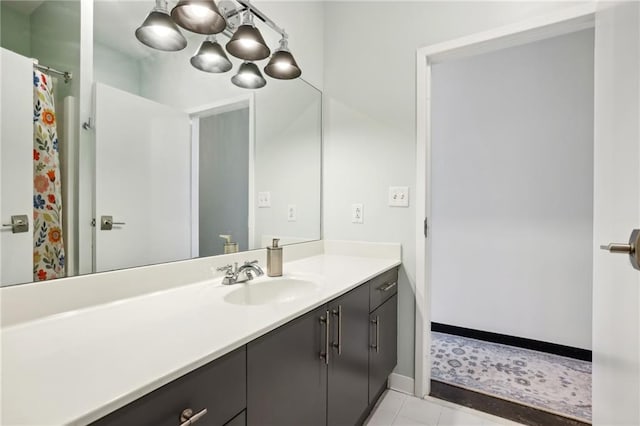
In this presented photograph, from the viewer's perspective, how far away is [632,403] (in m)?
0.70

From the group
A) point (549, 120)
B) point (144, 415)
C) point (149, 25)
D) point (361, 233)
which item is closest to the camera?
point (144, 415)

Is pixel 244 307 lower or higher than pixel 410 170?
lower

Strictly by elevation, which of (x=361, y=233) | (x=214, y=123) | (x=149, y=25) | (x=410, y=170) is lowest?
(x=361, y=233)

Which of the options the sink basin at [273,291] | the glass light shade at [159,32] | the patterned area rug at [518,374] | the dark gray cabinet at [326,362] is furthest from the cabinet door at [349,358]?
the glass light shade at [159,32]

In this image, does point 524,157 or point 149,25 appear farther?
point 524,157

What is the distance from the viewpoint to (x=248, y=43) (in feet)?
4.53

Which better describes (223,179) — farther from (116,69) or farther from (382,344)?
(382,344)

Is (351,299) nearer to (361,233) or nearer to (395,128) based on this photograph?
(361,233)

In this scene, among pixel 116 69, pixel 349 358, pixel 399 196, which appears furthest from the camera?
pixel 399 196

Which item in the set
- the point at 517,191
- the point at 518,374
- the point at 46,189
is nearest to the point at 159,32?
the point at 46,189

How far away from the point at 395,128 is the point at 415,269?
0.84m

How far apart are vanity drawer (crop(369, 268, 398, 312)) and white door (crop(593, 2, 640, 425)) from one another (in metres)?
0.83

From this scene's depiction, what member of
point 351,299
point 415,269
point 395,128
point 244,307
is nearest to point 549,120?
point 395,128

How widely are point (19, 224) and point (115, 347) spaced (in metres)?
0.48
